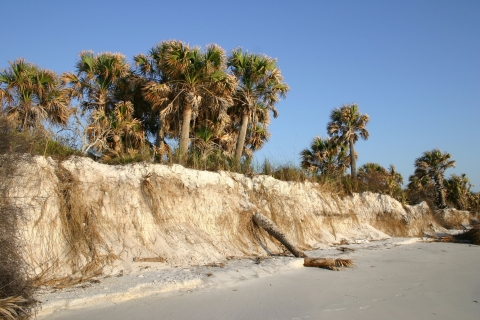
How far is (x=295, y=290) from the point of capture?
24.3ft

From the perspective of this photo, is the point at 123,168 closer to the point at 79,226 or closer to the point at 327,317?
the point at 79,226

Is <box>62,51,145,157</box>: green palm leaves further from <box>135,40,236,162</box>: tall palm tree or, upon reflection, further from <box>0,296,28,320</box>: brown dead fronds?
<box>0,296,28,320</box>: brown dead fronds

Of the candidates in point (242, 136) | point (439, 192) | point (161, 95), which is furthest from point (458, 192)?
point (161, 95)

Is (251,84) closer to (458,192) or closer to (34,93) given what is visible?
(34,93)

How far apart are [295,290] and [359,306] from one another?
1419mm

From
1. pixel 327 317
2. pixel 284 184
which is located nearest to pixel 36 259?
pixel 327 317

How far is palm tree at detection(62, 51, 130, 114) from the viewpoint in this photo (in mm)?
19328

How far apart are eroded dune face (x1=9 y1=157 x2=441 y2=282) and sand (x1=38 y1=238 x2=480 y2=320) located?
1050mm

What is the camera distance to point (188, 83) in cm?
1692

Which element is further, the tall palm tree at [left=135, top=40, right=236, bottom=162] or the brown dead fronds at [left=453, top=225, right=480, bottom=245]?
the brown dead fronds at [left=453, top=225, right=480, bottom=245]

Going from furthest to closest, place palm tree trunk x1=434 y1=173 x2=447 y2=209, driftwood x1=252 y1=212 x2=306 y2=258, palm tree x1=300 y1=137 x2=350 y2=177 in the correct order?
palm tree trunk x1=434 y1=173 x2=447 y2=209 < palm tree x1=300 y1=137 x2=350 y2=177 < driftwood x1=252 y1=212 x2=306 y2=258

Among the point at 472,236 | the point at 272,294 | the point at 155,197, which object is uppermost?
the point at 155,197

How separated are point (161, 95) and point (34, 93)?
21.7 feet

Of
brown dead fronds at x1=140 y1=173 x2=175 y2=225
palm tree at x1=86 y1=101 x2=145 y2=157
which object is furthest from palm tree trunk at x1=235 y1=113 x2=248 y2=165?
brown dead fronds at x1=140 y1=173 x2=175 y2=225
